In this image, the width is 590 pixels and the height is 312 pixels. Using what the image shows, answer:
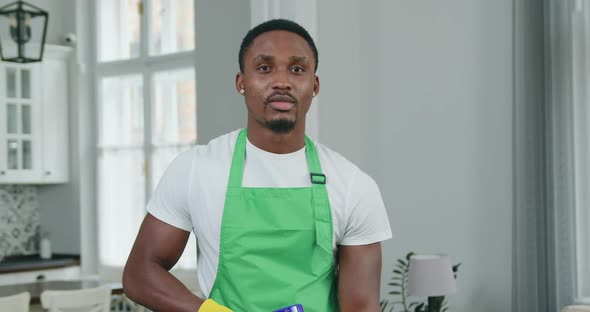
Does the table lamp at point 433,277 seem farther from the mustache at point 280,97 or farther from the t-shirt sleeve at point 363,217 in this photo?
the mustache at point 280,97

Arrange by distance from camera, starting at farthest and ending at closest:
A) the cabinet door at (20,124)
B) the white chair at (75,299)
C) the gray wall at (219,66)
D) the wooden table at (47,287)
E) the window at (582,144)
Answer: the cabinet door at (20,124) → the wooden table at (47,287) → the white chair at (75,299) → the window at (582,144) → the gray wall at (219,66)

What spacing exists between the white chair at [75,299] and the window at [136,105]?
1395mm

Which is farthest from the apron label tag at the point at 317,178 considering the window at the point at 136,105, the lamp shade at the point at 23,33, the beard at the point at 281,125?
the window at the point at 136,105

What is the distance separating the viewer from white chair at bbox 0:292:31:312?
12.2 ft

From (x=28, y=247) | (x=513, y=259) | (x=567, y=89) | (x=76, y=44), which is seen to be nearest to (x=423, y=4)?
(x=567, y=89)

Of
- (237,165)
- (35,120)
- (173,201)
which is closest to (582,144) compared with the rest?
(237,165)

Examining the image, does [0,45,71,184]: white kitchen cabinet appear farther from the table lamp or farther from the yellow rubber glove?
the yellow rubber glove

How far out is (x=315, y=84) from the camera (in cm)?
151

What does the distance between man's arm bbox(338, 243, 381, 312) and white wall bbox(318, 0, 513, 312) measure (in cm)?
214

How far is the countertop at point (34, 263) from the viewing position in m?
5.96

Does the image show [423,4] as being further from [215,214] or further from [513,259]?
[215,214]

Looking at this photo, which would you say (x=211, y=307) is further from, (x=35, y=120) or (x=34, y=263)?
(x=35, y=120)

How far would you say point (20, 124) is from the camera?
641cm

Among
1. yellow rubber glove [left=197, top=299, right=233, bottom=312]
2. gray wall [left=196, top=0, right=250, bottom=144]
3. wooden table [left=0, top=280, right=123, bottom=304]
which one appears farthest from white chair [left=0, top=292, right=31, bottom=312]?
yellow rubber glove [left=197, top=299, right=233, bottom=312]
